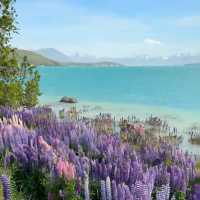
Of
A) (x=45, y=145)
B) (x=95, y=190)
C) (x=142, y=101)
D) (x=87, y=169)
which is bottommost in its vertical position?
(x=142, y=101)

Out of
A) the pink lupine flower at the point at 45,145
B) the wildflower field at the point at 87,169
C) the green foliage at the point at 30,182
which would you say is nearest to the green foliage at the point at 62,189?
the wildflower field at the point at 87,169

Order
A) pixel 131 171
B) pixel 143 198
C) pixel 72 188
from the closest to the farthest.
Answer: pixel 143 198
pixel 72 188
pixel 131 171

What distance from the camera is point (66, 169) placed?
605cm

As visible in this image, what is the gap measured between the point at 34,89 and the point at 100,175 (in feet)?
50.7

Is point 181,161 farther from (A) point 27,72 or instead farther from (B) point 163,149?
(A) point 27,72

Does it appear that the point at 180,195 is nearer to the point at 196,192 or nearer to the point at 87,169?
the point at 196,192

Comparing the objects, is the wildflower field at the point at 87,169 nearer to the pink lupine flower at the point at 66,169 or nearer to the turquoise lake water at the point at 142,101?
the pink lupine flower at the point at 66,169

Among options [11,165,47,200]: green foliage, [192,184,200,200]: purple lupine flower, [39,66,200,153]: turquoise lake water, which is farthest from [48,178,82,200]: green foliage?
[39,66,200,153]: turquoise lake water

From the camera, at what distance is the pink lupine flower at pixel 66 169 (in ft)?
19.5

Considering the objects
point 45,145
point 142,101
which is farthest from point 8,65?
point 142,101

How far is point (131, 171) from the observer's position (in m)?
6.23

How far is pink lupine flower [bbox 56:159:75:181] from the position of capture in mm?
5950

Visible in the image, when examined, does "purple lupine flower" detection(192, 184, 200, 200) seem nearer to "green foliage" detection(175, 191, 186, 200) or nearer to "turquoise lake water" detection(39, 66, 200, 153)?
"green foliage" detection(175, 191, 186, 200)

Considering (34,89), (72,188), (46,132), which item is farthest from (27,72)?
(72,188)
